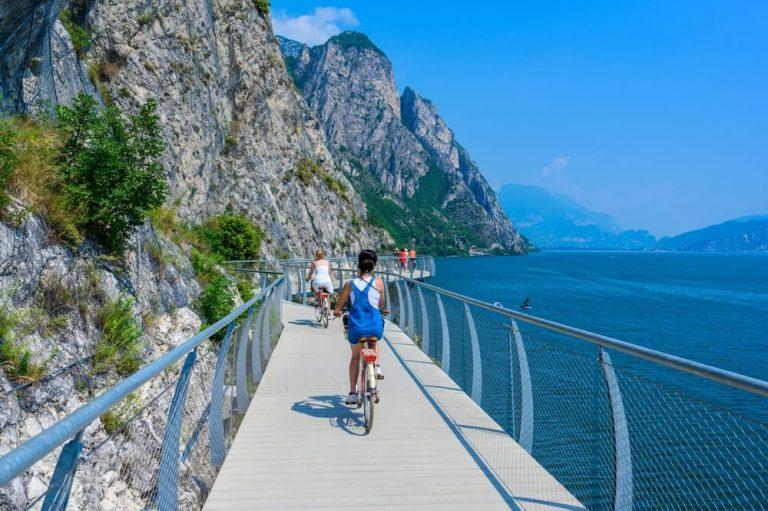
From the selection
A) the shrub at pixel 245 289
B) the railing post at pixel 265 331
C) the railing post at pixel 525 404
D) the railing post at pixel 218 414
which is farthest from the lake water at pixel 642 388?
the shrub at pixel 245 289

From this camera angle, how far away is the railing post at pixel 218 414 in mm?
4527

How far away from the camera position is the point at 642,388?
441 centimetres

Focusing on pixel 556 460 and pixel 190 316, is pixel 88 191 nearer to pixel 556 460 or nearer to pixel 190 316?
pixel 190 316

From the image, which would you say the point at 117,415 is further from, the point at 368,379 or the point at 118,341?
the point at 368,379

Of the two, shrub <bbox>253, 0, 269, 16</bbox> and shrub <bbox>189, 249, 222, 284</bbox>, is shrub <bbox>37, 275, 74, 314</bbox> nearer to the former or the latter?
shrub <bbox>189, 249, 222, 284</bbox>

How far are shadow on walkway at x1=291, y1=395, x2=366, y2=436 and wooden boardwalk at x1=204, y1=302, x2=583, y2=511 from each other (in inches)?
0.5

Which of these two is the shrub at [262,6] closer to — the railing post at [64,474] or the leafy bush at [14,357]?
the leafy bush at [14,357]

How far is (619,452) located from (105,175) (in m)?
10.2

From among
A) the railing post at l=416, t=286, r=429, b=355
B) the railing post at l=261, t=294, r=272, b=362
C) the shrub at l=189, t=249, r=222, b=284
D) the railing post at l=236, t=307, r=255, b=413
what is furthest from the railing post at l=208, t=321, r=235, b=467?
the shrub at l=189, t=249, r=222, b=284

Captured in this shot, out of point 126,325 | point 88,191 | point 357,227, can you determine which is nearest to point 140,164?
point 88,191

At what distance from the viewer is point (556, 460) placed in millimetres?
12445

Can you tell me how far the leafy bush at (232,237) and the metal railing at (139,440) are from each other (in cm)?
2318

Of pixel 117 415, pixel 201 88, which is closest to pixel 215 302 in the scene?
pixel 117 415

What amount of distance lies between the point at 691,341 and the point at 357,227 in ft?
169
